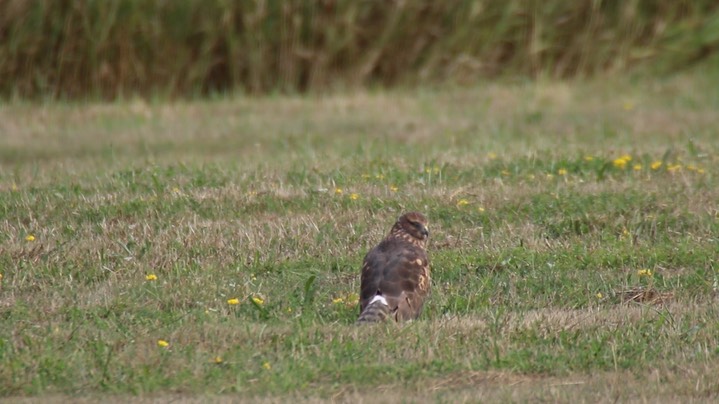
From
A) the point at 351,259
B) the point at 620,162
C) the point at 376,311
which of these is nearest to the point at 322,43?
the point at 620,162

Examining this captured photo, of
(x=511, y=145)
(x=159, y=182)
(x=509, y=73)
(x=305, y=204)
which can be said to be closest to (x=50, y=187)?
(x=159, y=182)

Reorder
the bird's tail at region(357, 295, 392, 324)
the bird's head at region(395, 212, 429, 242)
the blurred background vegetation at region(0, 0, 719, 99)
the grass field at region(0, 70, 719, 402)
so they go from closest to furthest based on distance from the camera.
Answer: the grass field at region(0, 70, 719, 402) → the bird's tail at region(357, 295, 392, 324) → the bird's head at region(395, 212, 429, 242) → the blurred background vegetation at region(0, 0, 719, 99)

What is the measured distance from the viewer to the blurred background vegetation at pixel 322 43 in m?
15.6

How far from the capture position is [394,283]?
713 cm

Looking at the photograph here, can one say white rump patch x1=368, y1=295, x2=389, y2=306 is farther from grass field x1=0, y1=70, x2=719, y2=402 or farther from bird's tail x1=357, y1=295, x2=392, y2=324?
grass field x1=0, y1=70, x2=719, y2=402

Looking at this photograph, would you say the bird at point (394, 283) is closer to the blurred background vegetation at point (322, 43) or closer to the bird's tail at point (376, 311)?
the bird's tail at point (376, 311)

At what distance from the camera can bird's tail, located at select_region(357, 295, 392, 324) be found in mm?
7004

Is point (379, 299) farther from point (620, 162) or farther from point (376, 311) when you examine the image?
point (620, 162)

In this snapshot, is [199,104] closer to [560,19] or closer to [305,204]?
[560,19]

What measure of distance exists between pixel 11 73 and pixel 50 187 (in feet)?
19.3

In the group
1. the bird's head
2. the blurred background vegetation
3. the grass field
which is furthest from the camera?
the blurred background vegetation

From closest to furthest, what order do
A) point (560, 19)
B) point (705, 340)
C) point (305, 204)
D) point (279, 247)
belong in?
1. point (705, 340)
2. point (279, 247)
3. point (305, 204)
4. point (560, 19)

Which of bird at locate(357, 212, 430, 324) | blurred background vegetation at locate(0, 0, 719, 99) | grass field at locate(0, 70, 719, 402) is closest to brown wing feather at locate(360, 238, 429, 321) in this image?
bird at locate(357, 212, 430, 324)

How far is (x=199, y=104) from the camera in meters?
15.8
